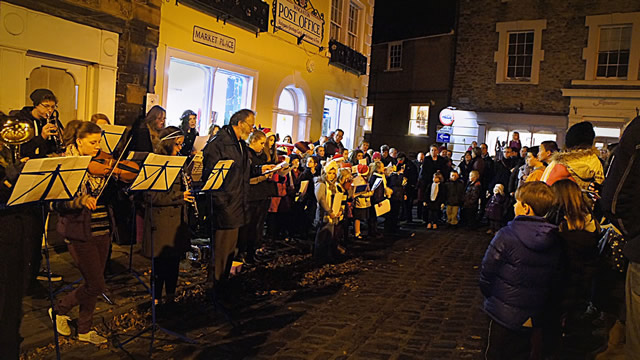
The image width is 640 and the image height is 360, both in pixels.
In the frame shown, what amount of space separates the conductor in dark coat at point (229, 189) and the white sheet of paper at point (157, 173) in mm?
804

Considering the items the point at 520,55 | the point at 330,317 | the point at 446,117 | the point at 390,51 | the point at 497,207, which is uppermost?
the point at 390,51

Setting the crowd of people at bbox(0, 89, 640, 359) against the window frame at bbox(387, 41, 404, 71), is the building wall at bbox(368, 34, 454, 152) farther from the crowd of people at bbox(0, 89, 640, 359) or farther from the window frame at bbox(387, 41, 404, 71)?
the crowd of people at bbox(0, 89, 640, 359)

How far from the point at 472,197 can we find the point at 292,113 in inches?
232

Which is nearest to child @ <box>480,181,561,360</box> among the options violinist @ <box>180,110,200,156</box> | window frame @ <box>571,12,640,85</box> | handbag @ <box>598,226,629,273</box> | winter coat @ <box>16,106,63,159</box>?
handbag @ <box>598,226,629,273</box>

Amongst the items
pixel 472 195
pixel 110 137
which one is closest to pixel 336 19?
pixel 472 195

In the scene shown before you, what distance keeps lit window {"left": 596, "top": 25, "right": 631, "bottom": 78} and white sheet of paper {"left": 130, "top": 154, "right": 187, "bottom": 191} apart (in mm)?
21358

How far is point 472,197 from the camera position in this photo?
13.7 m

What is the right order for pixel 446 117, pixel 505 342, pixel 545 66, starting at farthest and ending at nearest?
pixel 446 117, pixel 545 66, pixel 505 342

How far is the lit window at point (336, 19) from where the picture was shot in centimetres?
1732

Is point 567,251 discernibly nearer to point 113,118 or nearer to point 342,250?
point 342,250

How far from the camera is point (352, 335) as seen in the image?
543 cm

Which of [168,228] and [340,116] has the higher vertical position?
[340,116]

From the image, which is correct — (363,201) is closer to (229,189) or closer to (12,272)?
(229,189)

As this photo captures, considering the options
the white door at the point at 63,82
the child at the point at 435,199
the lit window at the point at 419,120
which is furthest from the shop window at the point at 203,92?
the lit window at the point at 419,120
